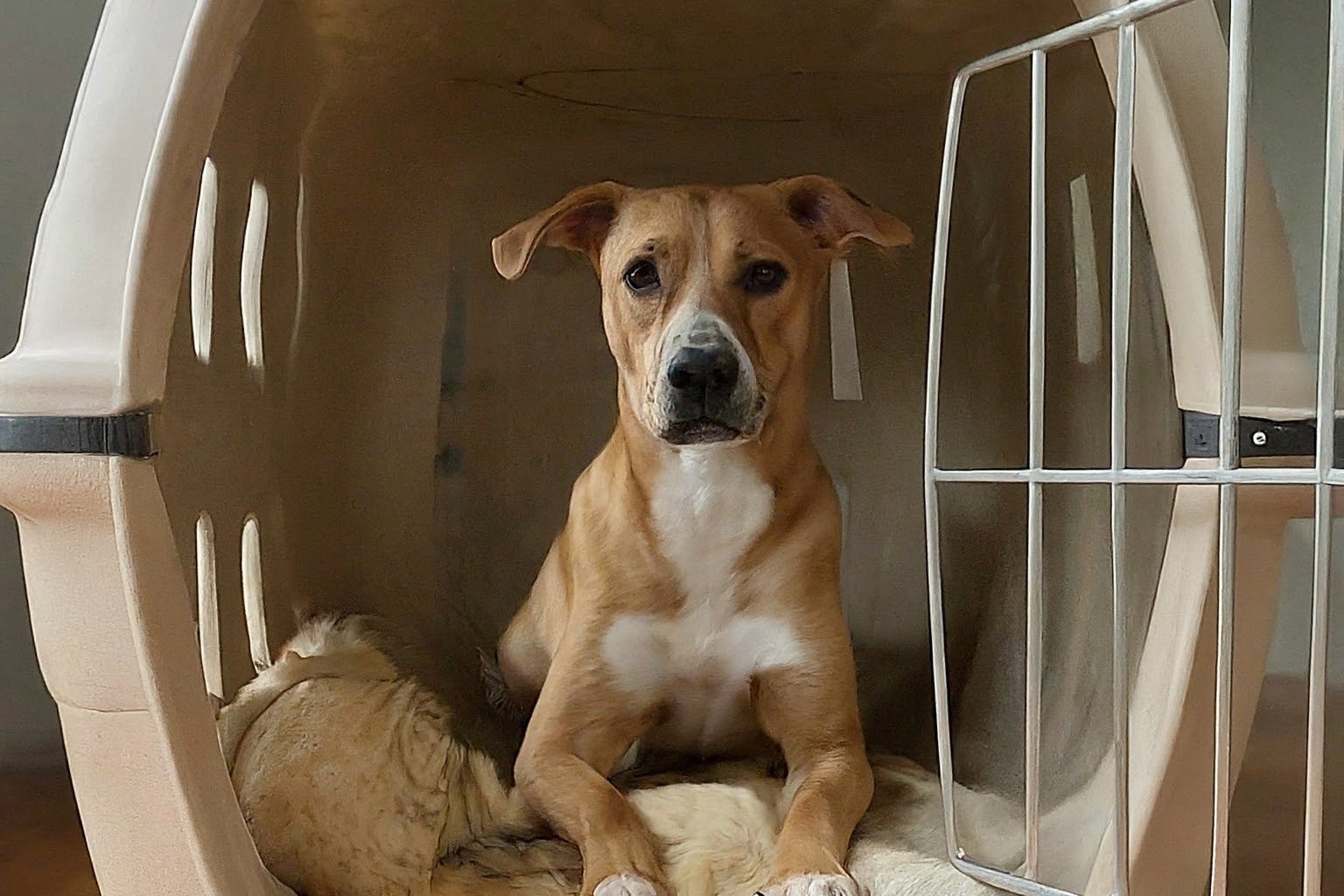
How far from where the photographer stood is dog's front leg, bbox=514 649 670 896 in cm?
125

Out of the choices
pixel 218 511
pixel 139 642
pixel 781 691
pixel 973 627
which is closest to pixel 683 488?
pixel 781 691

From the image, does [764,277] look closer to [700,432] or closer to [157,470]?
[700,432]

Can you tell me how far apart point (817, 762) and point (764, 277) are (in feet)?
1.92

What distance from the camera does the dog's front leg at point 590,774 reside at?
125cm

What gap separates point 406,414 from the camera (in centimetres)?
199

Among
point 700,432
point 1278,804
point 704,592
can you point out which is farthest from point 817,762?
point 1278,804

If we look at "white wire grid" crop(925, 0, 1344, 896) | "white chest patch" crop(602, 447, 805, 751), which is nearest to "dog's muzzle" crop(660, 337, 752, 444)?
"white chest patch" crop(602, 447, 805, 751)

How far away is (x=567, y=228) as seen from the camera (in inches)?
64.2

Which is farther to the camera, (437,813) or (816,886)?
(437,813)

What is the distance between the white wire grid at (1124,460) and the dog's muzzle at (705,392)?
0.82ft

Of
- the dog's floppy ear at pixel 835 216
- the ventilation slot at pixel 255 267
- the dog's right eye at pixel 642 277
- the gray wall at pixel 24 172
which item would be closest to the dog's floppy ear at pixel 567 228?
the dog's right eye at pixel 642 277

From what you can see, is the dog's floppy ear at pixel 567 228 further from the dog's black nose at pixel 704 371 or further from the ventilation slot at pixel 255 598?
the ventilation slot at pixel 255 598

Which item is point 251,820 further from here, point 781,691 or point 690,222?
point 690,222

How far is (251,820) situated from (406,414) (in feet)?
2.73
